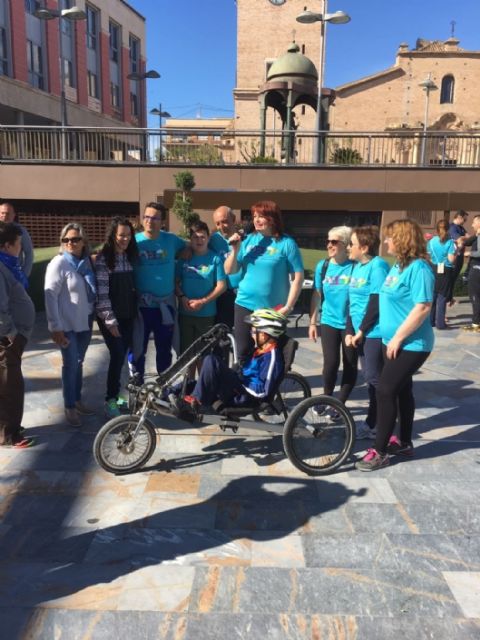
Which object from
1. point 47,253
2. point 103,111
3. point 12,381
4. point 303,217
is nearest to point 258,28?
point 103,111

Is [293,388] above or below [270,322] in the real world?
below

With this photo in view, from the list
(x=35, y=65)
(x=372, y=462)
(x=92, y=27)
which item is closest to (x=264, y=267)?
(x=372, y=462)

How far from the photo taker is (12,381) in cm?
410

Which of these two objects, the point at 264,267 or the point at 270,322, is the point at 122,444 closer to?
the point at 270,322

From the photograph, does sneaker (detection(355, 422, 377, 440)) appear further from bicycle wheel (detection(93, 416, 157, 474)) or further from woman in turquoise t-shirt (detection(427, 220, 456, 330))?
woman in turquoise t-shirt (detection(427, 220, 456, 330))

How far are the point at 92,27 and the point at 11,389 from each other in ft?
111

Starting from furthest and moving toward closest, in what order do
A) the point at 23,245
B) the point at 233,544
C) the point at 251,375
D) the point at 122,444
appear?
the point at 23,245 < the point at 251,375 < the point at 122,444 < the point at 233,544

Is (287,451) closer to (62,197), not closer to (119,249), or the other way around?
(119,249)

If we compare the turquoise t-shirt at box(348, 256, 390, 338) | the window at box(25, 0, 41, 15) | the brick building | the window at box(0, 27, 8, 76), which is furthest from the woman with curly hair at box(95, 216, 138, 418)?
the window at box(25, 0, 41, 15)

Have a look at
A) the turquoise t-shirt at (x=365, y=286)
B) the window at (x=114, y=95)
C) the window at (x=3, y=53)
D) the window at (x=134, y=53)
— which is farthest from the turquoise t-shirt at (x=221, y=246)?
the window at (x=134, y=53)

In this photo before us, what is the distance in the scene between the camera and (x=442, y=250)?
29.4ft

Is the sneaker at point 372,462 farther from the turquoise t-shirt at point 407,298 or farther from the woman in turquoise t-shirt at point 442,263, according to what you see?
the woman in turquoise t-shirt at point 442,263

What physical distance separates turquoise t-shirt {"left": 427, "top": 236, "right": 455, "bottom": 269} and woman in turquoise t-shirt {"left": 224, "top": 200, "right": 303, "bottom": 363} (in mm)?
5406

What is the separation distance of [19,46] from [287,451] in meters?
28.0
